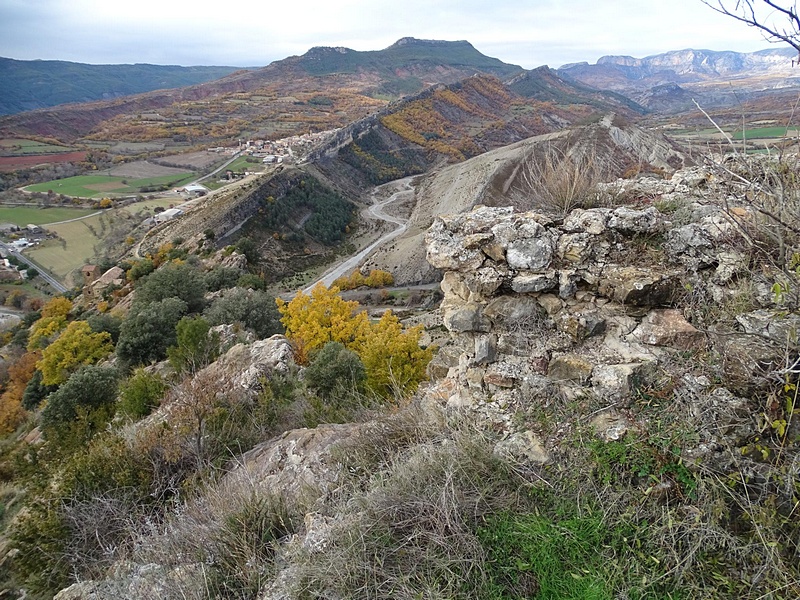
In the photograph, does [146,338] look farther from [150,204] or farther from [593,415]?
[150,204]

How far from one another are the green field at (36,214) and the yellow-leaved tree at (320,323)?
64.3m

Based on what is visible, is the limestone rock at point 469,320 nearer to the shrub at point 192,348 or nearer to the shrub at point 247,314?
the shrub at point 192,348

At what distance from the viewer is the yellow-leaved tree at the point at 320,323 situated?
57.8 feet

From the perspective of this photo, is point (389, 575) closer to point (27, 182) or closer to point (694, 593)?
point (694, 593)

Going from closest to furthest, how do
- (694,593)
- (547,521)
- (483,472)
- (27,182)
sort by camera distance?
(694,593), (547,521), (483,472), (27,182)

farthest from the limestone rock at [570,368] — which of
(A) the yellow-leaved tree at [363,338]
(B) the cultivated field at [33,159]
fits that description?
(B) the cultivated field at [33,159]

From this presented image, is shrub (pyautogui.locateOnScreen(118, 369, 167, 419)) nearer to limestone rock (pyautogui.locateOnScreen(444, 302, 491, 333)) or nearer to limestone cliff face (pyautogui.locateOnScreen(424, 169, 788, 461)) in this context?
limestone cliff face (pyautogui.locateOnScreen(424, 169, 788, 461))

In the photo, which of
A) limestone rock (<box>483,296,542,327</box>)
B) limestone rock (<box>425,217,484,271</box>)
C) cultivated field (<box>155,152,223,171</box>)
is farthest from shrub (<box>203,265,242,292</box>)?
cultivated field (<box>155,152,223,171</box>)

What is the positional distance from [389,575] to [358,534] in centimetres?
38

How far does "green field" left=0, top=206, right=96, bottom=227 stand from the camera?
64062 millimetres

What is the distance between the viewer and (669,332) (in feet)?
12.6

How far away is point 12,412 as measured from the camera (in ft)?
59.7

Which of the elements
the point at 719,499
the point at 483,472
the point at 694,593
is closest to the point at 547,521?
the point at 483,472

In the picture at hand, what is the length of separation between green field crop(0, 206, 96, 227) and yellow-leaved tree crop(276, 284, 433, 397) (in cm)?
6450
